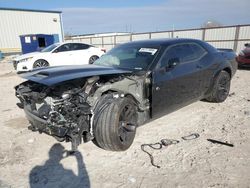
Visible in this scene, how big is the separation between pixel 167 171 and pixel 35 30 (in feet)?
88.8

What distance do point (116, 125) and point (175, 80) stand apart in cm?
150

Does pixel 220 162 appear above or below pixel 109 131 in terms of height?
below

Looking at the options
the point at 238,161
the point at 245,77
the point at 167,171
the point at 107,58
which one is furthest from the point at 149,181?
the point at 245,77

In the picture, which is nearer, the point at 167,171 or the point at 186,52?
the point at 167,171

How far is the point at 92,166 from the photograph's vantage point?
10.3 feet

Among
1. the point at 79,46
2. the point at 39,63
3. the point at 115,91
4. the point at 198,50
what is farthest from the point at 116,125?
the point at 79,46

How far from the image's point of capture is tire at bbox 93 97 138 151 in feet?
10.5

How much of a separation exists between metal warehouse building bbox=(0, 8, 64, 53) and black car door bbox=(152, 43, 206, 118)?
2418 centimetres

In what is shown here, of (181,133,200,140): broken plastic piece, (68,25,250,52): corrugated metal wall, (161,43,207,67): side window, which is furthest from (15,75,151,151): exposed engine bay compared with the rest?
(68,25,250,52): corrugated metal wall

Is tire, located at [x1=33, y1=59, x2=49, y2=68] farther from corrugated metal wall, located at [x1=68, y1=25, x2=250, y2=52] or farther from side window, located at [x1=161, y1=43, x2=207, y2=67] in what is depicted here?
corrugated metal wall, located at [x1=68, y1=25, x2=250, y2=52]

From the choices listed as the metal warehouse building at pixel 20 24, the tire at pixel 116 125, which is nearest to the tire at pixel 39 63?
the tire at pixel 116 125

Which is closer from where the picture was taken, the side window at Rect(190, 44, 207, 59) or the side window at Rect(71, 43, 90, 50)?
the side window at Rect(190, 44, 207, 59)

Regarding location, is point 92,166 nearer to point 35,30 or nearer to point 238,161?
point 238,161

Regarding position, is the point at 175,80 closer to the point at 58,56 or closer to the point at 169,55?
the point at 169,55
